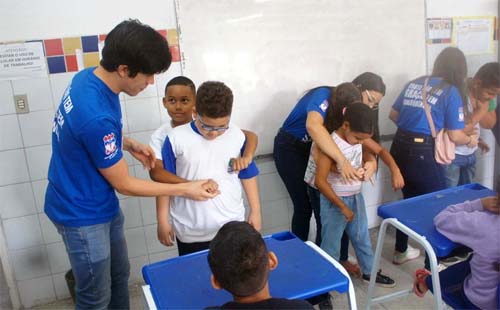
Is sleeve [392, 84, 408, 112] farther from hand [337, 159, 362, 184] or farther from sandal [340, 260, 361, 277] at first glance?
sandal [340, 260, 361, 277]

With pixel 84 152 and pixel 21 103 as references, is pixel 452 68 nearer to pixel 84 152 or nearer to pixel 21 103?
pixel 84 152

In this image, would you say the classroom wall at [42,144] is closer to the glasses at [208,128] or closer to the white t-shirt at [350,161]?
the glasses at [208,128]

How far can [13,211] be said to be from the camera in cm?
243

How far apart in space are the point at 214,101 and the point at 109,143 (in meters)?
0.43

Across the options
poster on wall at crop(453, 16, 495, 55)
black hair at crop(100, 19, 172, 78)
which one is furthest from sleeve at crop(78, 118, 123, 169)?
poster on wall at crop(453, 16, 495, 55)

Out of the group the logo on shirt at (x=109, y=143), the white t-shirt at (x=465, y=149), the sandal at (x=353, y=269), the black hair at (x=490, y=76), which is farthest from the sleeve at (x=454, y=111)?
the logo on shirt at (x=109, y=143)

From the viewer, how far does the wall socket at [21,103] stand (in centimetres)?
230

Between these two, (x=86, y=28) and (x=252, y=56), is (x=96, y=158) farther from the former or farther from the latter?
(x=252, y=56)

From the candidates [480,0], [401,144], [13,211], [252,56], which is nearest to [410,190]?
[401,144]

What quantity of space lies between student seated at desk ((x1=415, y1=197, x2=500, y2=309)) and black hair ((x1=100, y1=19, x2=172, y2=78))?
1.20m

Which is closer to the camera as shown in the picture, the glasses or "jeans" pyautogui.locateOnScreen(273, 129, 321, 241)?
the glasses

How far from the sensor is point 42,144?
2.39 m

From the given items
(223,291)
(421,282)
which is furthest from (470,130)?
(223,291)

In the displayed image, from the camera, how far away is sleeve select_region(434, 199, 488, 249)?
149 centimetres
